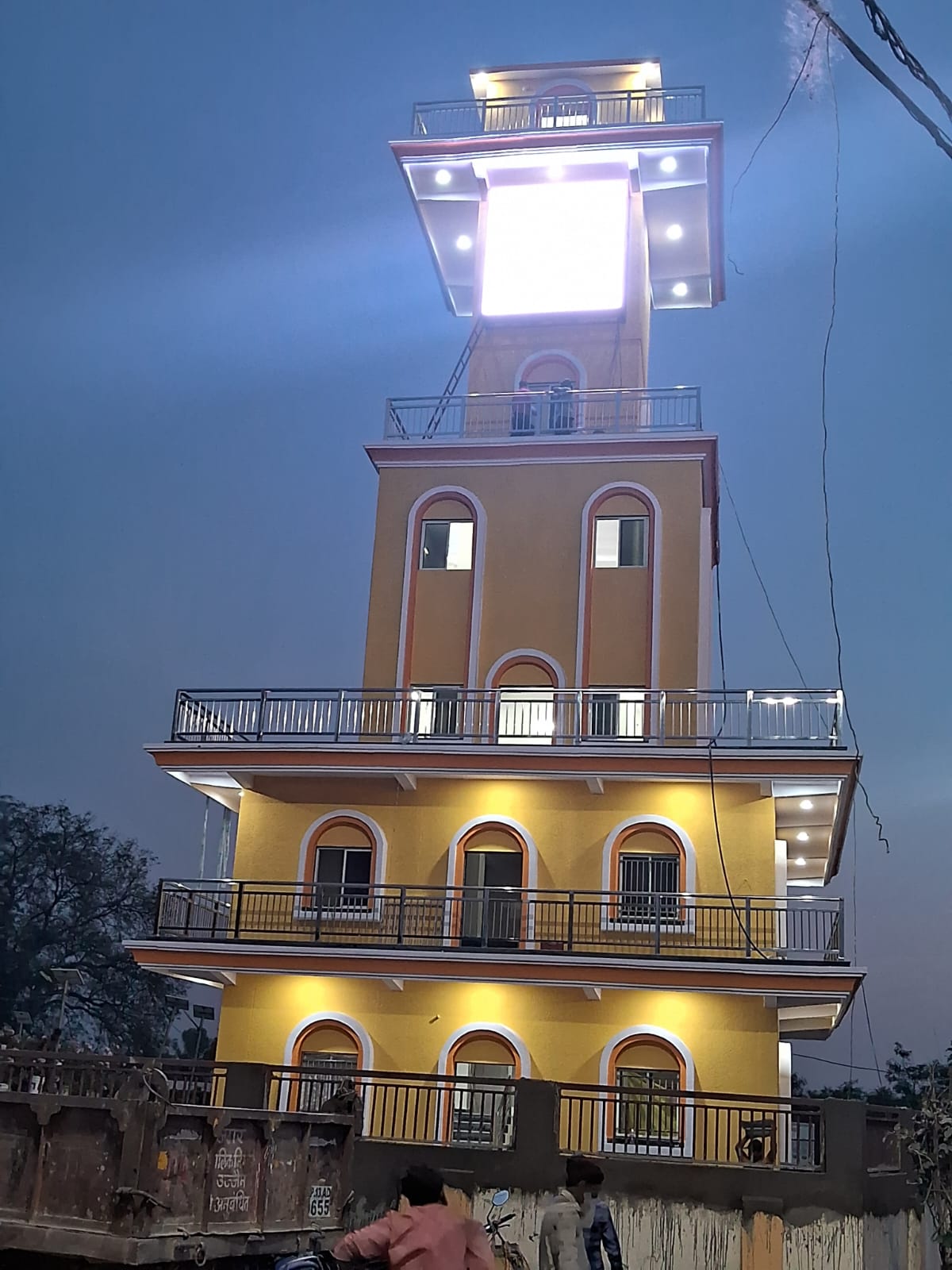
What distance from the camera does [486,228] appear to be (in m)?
32.7

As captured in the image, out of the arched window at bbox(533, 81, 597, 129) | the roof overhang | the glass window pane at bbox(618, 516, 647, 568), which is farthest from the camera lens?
the arched window at bbox(533, 81, 597, 129)

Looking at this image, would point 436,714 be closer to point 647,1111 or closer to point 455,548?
Answer: point 455,548

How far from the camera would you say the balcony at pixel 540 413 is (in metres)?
28.9

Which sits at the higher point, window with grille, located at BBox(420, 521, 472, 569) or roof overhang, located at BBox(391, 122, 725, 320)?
roof overhang, located at BBox(391, 122, 725, 320)

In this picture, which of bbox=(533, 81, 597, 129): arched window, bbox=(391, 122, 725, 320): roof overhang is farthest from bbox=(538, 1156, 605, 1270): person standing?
bbox=(533, 81, 597, 129): arched window

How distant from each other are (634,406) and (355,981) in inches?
523

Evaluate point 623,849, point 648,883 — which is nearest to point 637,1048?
point 648,883

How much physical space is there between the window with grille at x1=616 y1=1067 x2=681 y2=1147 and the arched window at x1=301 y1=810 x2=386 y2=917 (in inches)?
212

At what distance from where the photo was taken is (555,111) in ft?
110

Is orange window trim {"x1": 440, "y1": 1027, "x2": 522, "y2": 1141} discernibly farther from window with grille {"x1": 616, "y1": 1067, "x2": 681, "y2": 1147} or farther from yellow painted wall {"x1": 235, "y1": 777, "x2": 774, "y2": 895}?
yellow painted wall {"x1": 235, "y1": 777, "x2": 774, "y2": 895}

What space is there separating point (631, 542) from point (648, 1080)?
33.7ft

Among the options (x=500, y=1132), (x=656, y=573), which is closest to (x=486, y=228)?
(x=656, y=573)

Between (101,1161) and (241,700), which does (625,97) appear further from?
(101,1161)

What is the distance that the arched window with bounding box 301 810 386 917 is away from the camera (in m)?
25.0
